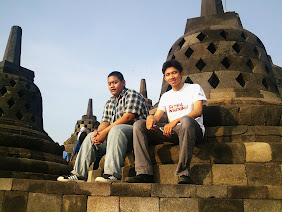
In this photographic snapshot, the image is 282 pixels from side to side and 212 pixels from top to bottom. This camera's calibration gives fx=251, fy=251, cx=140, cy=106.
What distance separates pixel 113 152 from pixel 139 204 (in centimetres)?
79

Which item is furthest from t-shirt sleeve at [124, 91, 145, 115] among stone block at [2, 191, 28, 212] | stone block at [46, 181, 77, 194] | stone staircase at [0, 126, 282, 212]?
stone block at [2, 191, 28, 212]

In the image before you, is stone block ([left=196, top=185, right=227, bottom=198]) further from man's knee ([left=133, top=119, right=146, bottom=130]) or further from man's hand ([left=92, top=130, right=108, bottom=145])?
man's hand ([left=92, top=130, right=108, bottom=145])

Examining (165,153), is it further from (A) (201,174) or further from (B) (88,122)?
(B) (88,122)

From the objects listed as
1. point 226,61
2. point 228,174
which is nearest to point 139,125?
point 228,174

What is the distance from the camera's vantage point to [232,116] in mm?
4332

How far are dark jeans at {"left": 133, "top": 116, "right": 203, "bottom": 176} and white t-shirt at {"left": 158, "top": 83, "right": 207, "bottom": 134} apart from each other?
33 centimetres

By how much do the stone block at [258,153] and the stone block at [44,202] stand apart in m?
2.48

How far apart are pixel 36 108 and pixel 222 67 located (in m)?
7.71

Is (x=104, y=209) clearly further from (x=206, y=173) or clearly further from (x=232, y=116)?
(x=232, y=116)

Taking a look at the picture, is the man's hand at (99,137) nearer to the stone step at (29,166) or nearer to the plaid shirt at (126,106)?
the plaid shirt at (126,106)

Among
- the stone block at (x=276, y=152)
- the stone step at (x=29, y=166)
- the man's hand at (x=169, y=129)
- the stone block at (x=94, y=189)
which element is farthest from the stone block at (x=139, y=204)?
the stone step at (x=29, y=166)

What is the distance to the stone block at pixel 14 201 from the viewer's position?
2.98 meters

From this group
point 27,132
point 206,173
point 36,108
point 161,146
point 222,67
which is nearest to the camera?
point 206,173

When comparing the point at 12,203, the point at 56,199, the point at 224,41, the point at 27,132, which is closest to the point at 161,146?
the point at 56,199
